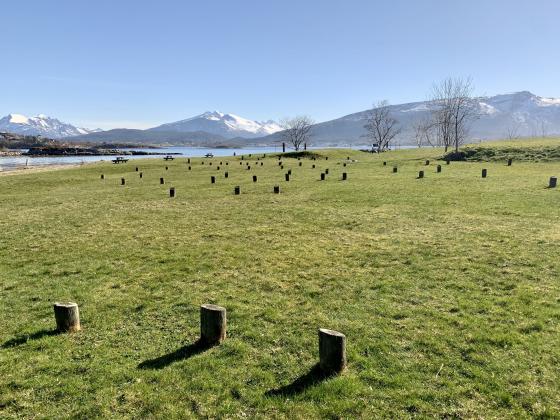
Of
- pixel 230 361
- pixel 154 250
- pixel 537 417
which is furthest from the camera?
pixel 154 250

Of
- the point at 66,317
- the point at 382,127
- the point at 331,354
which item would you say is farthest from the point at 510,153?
the point at 382,127

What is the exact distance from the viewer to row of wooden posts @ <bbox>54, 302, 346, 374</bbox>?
6074 mm

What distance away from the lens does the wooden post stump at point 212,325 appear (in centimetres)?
700

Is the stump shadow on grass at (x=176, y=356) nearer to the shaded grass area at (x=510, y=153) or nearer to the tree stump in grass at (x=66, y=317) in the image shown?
the tree stump in grass at (x=66, y=317)

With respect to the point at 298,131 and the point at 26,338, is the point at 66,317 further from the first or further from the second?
the point at 298,131

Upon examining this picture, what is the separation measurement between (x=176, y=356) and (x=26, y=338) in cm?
319

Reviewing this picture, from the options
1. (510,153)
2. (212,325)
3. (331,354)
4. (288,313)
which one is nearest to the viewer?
(331,354)

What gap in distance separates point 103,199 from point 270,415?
2332 centimetres

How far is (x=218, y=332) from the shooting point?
710 centimetres

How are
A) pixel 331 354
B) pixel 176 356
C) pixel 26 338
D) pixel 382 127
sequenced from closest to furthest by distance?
pixel 331 354 < pixel 176 356 < pixel 26 338 < pixel 382 127

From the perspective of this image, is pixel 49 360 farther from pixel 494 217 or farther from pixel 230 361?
pixel 494 217

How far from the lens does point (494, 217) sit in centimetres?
1656

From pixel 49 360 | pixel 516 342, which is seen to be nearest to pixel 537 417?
pixel 516 342

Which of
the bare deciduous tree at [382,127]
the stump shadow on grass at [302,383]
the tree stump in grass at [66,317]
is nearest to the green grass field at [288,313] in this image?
the stump shadow on grass at [302,383]
